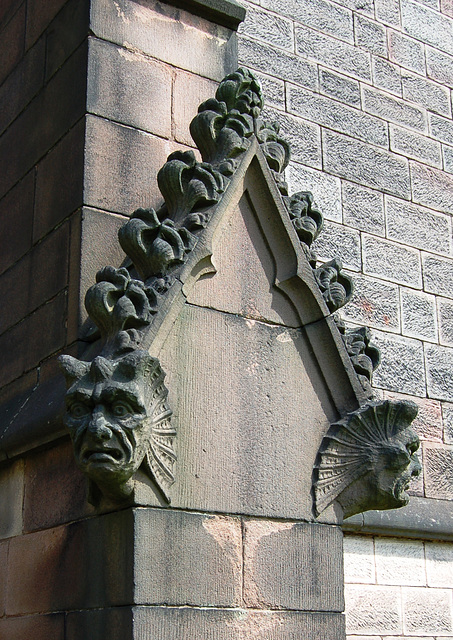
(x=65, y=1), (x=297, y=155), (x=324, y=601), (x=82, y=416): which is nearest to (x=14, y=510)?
(x=82, y=416)

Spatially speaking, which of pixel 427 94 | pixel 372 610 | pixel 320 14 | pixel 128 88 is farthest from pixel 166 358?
pixel 427 94

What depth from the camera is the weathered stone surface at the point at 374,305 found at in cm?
430

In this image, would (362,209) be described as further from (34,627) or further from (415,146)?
(34,627)

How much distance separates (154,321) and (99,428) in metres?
0.36

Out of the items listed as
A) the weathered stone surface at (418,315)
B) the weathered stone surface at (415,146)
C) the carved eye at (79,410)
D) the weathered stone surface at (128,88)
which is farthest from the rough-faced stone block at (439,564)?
the carved eye at (79,410)

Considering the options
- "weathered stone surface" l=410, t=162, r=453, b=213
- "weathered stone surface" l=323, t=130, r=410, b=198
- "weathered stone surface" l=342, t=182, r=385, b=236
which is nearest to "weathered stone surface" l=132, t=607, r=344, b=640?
"weathered stone surface" l=342, t=182, r=385, b=236

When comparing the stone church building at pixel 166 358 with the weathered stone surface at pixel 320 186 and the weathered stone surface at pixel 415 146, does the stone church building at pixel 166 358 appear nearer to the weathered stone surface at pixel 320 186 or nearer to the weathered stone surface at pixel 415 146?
the weathered stone surface at pixel 320 186

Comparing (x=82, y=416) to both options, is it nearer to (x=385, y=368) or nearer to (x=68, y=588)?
(x=68, y=588)

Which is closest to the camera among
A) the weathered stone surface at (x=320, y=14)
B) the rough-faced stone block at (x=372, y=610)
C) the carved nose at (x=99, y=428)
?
the carved nose at (x=99, y=428)

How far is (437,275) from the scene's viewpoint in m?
4.73

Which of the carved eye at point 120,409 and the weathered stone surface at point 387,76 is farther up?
the weathered stone surface at point 387,76

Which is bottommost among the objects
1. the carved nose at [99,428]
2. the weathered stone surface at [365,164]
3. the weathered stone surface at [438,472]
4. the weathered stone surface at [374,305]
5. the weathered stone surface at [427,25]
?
the carved nose at [99,428]

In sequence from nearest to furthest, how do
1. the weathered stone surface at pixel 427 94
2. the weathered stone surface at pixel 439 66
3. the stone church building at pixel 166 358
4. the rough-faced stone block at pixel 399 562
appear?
the stone church building at pixel 166 358, the rough-faced stone block at pixel 399 562, the weathered stone surface at pixel 427 94, the weathered stone surface at pixel 439 66

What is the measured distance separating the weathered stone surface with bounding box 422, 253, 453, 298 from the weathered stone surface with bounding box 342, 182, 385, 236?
0.33 m
